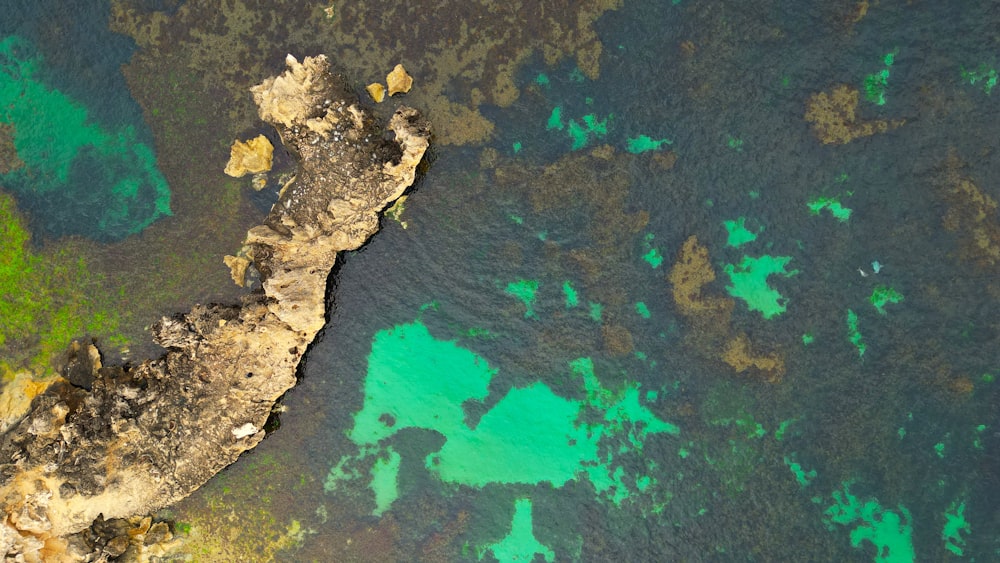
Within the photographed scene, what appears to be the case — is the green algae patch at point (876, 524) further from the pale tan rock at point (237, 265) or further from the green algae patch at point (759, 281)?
the pale tan rock at point (237, 265)

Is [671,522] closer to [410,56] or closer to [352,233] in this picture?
[352,233]

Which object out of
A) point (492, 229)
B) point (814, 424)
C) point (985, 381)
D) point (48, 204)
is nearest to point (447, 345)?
point (492, 229)

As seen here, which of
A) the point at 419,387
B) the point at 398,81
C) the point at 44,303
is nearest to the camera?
the point at 398,81

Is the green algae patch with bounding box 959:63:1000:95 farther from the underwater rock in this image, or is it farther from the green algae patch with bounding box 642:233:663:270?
the green algae patch with bounding box 642:233:663:270

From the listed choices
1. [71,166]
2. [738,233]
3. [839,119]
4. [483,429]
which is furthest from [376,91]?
[839,119]

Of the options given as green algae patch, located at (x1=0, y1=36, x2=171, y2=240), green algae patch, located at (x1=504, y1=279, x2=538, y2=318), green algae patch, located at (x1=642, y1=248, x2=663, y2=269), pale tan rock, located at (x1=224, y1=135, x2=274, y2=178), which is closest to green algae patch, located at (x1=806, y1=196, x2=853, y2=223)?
green algae patch, located at (x1=642, y1=248, x2=663, y2=269)

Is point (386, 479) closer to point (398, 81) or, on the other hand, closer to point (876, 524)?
point (398, 81)
